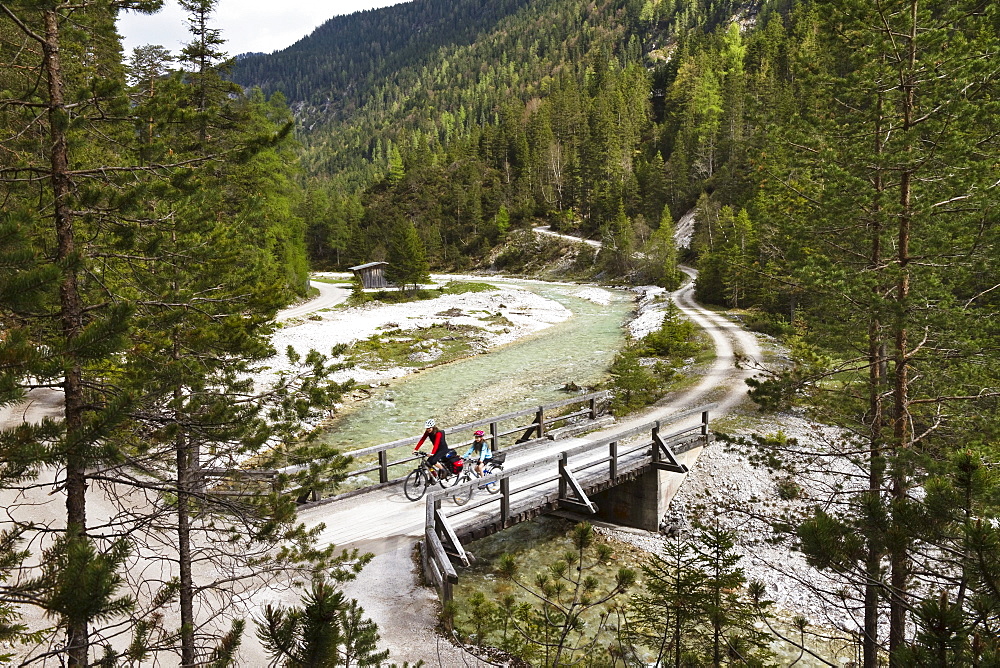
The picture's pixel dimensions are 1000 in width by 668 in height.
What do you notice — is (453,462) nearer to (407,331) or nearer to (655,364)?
(655,364)

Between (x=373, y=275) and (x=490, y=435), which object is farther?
(x=373, y=275)

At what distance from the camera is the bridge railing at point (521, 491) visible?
10.2m

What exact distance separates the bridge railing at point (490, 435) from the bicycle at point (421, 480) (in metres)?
0.54

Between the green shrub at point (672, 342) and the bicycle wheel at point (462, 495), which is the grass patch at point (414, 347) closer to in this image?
the green shrub at point (672, 342)

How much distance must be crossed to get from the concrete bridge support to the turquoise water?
778cm

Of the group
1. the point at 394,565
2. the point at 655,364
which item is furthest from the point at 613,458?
the point at 655,364

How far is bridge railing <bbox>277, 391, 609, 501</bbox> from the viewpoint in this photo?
13656 millimetres

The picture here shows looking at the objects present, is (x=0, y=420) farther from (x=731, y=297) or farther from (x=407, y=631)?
(x=731, y=297)

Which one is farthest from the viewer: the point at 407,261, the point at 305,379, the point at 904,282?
the point at 407,261

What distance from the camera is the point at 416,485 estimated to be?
13055 mm

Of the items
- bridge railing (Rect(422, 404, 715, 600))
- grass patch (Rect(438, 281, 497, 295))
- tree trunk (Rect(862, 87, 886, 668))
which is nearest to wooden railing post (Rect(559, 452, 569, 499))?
bridge railing (Rect(422, 404, 715, 600))

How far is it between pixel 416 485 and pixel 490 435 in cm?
603

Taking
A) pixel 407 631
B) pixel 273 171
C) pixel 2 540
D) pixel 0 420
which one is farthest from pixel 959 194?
pixel 273 171

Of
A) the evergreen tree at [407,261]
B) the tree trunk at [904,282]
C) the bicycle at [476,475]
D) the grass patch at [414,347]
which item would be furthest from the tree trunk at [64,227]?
the evergreen tree at [407,261]
